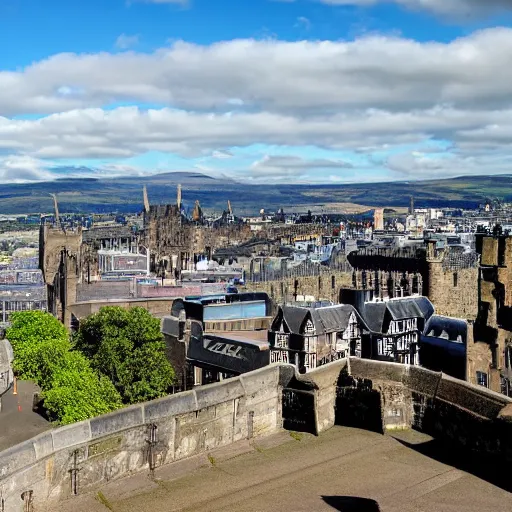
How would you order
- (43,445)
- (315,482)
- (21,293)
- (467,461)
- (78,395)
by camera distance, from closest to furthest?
(43,445), (315,482), (467,461), (78,395), (21,293)

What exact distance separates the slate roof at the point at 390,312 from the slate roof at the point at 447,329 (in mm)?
1092

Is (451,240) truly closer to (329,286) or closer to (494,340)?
(329,286)

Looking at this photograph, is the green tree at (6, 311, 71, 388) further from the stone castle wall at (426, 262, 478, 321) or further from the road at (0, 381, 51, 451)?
the stone castle wall at (426, 262, 478, 321)

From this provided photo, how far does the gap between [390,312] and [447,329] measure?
314cm

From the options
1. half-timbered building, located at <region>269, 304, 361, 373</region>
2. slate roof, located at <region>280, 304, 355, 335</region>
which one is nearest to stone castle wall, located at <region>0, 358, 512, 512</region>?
half-timbered building, located at <region>269, 304, 361, 373</region>

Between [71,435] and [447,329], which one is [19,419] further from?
[447,329]

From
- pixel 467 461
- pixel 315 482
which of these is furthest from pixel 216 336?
pixel 467 461

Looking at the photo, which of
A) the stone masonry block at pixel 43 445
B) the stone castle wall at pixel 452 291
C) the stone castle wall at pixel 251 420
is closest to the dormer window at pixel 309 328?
the stone castle wall at pixel 251 420

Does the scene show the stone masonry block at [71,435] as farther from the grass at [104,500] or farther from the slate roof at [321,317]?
the slate roof at [321,317]

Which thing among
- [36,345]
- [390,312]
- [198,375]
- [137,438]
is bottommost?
[198,375]

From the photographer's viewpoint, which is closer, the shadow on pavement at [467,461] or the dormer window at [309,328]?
the shadow on pavement at [467,461]

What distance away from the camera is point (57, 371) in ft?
136

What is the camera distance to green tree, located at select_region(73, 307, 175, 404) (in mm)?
42781

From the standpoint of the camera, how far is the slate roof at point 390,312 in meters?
42.7
